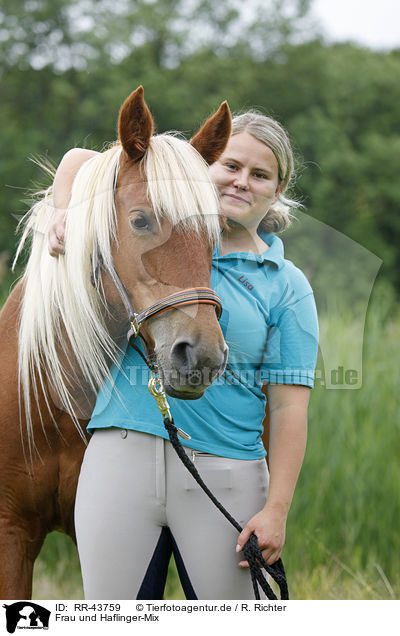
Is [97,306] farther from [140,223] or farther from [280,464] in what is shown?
[280,464]

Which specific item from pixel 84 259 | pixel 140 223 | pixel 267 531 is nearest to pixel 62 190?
pixel 84 259

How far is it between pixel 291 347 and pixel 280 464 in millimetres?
299

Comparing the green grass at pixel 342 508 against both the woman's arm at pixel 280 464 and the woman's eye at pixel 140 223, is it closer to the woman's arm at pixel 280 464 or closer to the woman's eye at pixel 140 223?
the woman's arm at pixel 280 464

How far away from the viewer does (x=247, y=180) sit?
1567 millimetres

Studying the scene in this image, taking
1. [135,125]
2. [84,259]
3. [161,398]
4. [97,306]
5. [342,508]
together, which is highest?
[135,125]

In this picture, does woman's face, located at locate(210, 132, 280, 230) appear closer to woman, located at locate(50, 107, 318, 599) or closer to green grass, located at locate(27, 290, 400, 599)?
woman, located at locate(50, 107, 318, 599)

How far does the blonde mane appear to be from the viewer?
58.2 inches

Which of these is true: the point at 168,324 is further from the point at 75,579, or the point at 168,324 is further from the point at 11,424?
the point at 75,579

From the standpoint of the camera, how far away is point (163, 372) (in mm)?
1354

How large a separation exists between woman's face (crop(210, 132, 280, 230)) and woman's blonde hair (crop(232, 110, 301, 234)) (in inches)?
0.6
